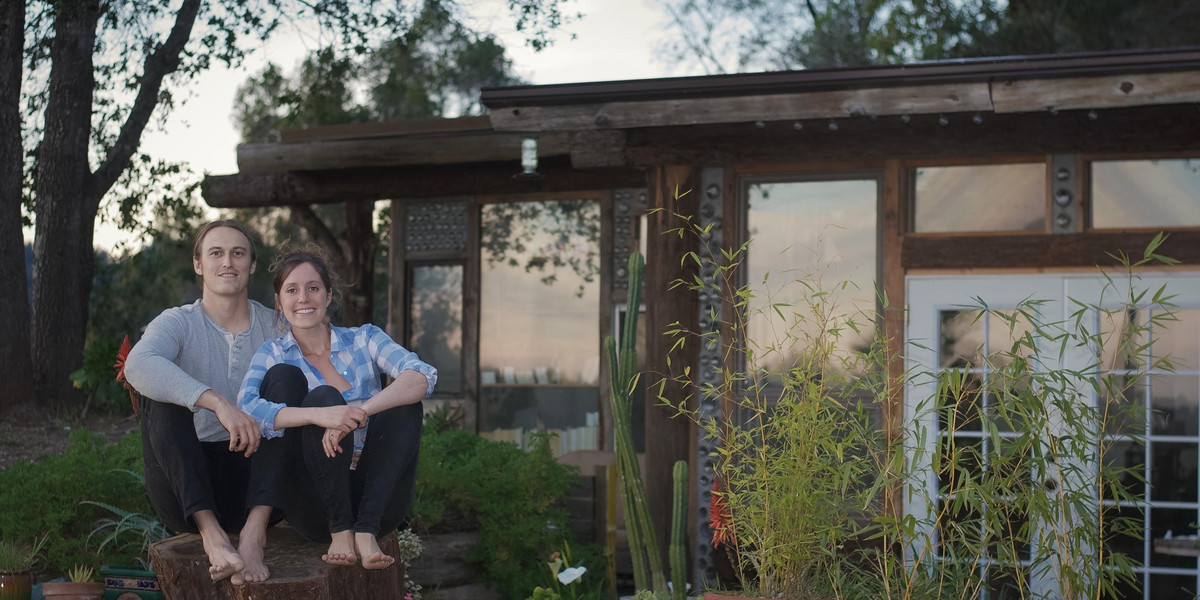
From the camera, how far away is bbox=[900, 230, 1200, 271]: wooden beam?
5.42 metres

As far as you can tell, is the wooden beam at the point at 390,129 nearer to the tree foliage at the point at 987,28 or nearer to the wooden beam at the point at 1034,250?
the wooden beam at the point at 1034,250

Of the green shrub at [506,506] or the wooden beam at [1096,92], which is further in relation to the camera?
the green shrub at [506,506]

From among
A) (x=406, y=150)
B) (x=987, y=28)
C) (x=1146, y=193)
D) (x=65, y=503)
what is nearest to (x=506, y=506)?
(x=65, y=503)

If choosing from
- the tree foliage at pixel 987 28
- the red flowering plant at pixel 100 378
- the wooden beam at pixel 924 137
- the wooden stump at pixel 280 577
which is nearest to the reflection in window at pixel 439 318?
the red flowering plant at pixel 100 378

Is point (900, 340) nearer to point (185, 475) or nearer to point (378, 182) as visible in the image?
point (185, 475)

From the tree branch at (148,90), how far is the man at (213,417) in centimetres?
734

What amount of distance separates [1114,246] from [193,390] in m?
Answer: 4.42

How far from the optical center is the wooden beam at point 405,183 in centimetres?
882

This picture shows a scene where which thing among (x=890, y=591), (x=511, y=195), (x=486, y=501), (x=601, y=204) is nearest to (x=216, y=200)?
(x=511, y=195)

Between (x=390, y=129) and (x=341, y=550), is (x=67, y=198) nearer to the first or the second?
(x=390, y=129)

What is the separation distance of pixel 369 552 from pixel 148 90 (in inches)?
331

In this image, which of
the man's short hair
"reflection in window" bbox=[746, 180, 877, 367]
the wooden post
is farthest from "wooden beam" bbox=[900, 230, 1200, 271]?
the man's short hair

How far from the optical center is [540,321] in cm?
956

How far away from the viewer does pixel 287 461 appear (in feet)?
10.3
